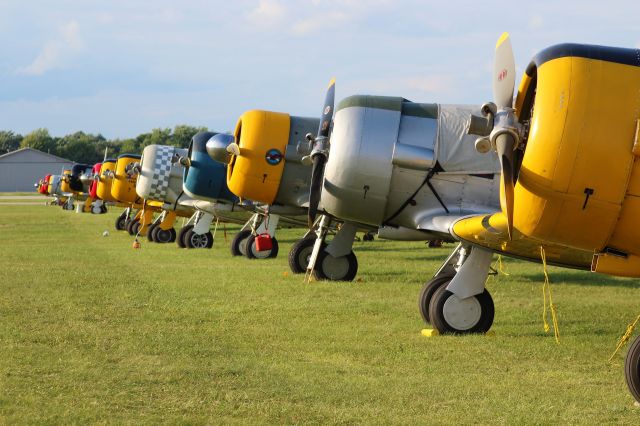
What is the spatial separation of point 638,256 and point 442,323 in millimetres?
3252

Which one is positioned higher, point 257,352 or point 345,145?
point 345,145

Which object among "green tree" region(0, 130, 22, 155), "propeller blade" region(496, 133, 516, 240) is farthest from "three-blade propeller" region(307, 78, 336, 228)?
"green tree" region(0, 130, 22, 155)

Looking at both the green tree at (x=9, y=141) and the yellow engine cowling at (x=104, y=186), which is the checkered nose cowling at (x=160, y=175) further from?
the green tree at (x=9, y=141)

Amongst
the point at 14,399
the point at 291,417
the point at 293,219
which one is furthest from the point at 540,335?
the point at 293,219

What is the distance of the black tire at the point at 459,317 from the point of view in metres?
9.70

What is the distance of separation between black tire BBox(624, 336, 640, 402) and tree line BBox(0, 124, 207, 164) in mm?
95744

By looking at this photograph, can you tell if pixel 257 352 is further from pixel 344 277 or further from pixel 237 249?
pixel 237 249

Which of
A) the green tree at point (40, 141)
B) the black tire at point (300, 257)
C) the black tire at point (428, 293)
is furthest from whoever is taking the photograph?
the green tree at point (40, 141)

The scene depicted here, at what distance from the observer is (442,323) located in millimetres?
9695

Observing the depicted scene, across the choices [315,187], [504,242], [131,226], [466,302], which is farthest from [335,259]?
[131,226]

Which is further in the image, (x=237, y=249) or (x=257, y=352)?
(x=237, y=249)

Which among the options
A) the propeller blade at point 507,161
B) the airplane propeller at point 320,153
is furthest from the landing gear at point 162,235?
the propeller blade at point 507,161

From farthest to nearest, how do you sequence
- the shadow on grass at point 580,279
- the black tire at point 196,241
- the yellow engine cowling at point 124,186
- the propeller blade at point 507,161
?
the yellow engine cowling at point 124,186, the black tire at point 196,241, the shadow on grass at point 580,279, the propeller blade at point 507,161

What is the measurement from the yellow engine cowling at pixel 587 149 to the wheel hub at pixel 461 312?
315 centimetres
